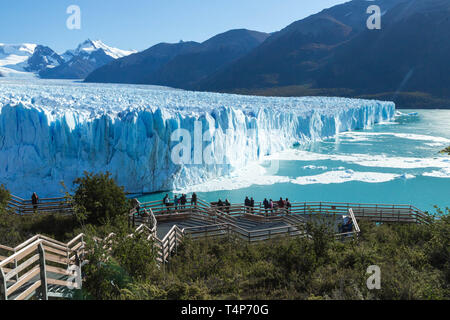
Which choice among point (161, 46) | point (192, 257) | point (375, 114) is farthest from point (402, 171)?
point (161, 46)

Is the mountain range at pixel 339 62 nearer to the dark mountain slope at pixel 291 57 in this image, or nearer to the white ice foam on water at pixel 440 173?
the dark mountain slope at pixel 291 57

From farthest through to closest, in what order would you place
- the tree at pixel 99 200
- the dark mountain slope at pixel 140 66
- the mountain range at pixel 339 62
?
the dark mountain slope at pixel 140 66 → the mountain range at pixel 339 62 → the tree at pixel 99 200

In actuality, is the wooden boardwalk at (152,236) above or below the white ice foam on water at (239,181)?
above

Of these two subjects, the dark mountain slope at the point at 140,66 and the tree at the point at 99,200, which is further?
the dark mountain slope at the point at 140,66

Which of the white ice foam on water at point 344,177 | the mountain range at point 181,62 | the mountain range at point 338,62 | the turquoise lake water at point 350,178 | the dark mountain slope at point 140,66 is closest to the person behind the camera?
the turquoise lake water at point 350,178

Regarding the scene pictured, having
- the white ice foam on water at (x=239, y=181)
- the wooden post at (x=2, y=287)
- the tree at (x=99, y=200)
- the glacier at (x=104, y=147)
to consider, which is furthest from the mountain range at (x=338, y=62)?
the wooden post at (x=2, y=287)

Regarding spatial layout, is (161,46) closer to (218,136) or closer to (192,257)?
(218,136)
